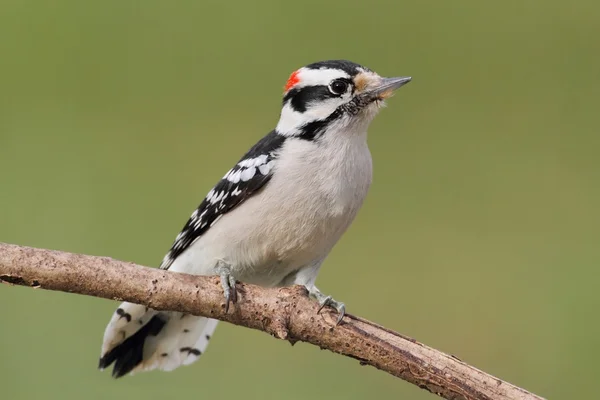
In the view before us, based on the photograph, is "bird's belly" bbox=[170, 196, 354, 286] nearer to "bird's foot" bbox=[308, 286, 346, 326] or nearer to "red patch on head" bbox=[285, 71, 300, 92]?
"bird's foot" bbox=[308, 286, 346, 326]

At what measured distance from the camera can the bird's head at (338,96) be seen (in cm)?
300

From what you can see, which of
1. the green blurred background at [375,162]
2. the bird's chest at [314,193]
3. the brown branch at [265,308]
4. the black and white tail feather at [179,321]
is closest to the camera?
the brown branch at [265,308]

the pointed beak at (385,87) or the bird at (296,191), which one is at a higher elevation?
the pointed beak at (385,87)

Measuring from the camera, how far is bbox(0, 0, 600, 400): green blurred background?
14.6ft

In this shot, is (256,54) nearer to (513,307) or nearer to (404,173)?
(404,173)

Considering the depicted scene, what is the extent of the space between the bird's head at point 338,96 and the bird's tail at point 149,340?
0.78 metres

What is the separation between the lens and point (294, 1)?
6398 millimetres

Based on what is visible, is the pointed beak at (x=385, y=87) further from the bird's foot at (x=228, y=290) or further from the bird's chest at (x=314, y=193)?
the bird's foot at (x=228, y=290)

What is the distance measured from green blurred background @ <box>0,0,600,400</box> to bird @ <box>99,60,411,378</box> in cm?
104

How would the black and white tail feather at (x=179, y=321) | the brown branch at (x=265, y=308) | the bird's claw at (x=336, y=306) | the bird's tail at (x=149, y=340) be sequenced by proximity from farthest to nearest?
the bird's tail at (x=149, y=340), the black and white tail feather at (x=179, y=321), the bird's claw at (x=336, y=306), the brown branch at (x=265, y=308)

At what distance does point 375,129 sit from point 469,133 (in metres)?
0.61

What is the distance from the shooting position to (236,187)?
3051mm

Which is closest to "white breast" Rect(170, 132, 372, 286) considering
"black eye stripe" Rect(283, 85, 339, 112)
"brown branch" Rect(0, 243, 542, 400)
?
"black eye stripe" Rect(283, 85, 339, 112)

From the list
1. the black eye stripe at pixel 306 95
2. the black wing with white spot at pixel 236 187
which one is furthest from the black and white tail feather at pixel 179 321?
the black eye stripe at pixel 306 95
